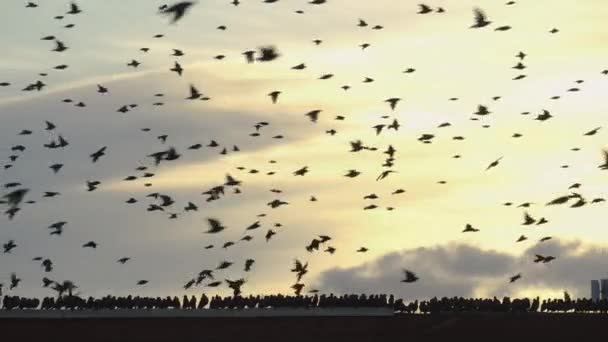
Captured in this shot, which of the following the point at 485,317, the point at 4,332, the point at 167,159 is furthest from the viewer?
the point at 485,317

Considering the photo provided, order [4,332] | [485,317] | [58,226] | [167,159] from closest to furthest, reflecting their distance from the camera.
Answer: [167,159]
[58,226]
[4,332]
[485,317]

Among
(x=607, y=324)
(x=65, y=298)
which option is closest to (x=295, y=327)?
(x=65, y=298)

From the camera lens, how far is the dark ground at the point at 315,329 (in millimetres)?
97125

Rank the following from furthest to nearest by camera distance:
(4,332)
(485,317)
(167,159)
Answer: (485,317) < (4,332) < (167,159)

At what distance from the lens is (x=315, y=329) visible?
9894 centimetres

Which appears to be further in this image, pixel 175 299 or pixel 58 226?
pixel 175 299

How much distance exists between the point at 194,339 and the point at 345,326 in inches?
483

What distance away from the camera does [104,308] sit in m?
101

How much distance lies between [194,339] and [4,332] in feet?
47.9

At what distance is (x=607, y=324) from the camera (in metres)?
104

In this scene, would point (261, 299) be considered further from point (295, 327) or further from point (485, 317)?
point (485, 317)

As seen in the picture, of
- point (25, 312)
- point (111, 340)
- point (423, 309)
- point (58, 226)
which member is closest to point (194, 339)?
point (111, 340)

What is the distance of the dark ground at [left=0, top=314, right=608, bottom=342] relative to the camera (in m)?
97.1

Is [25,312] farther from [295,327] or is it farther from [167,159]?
[167,159]
